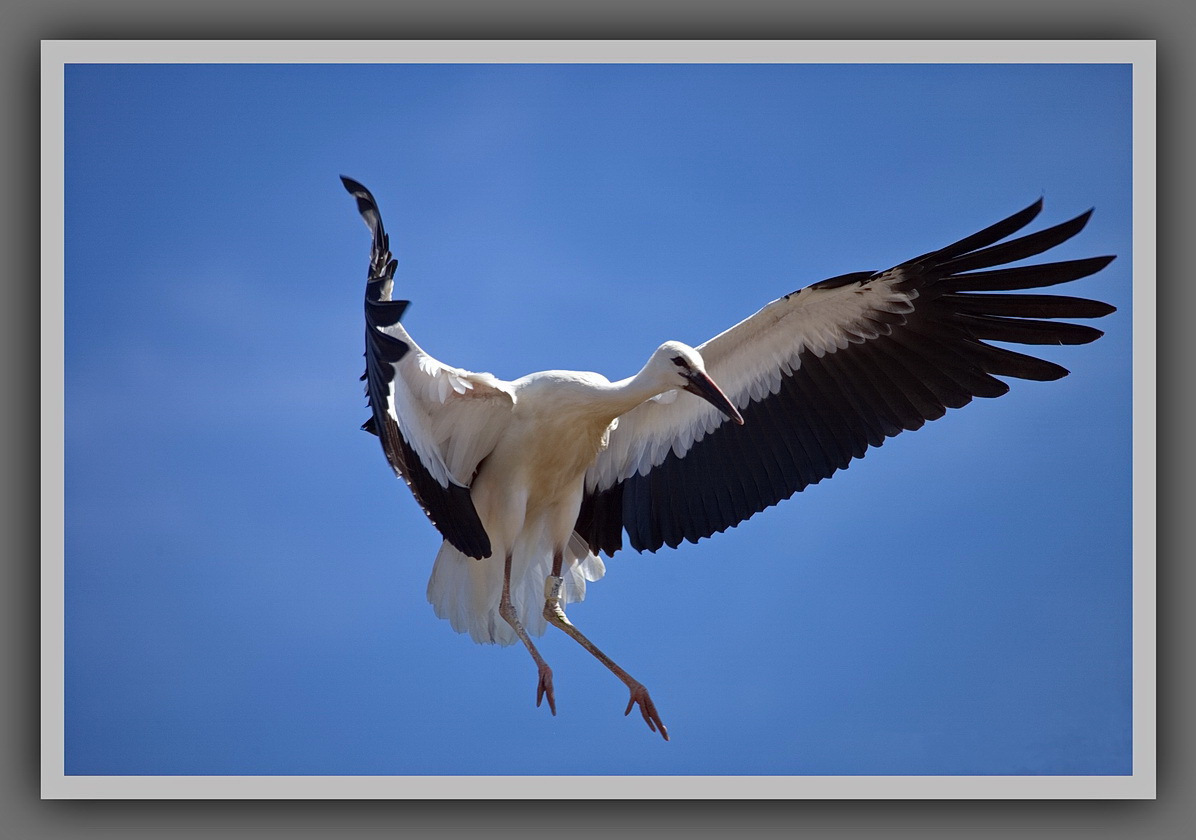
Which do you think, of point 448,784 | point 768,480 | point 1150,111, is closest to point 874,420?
point 768,480

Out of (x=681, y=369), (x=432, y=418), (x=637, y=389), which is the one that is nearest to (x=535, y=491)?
(x=432, y=418)

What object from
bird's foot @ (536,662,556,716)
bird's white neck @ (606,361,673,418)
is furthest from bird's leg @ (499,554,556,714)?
bird's white neck @ (606,361,673,418)

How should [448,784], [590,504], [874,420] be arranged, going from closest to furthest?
[448,784], [874,420], [590,504]

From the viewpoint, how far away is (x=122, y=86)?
4188 mm

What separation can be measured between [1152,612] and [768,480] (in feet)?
3.64

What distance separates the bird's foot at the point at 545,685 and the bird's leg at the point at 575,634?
0.78ft

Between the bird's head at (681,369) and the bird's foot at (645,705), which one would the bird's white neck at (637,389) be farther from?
the bird's foot at (645,705)

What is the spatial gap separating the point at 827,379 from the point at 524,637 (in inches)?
45.0

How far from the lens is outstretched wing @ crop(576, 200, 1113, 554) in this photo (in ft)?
13.7

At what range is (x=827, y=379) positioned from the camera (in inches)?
174

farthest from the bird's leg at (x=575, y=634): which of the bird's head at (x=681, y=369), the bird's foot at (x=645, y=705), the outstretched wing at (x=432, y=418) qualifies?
the bird's head at (x=681, y=369)

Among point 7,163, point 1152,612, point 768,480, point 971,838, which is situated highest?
point 7,163

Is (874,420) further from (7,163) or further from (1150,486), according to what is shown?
(7,163)

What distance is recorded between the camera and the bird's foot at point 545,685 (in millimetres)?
4199
